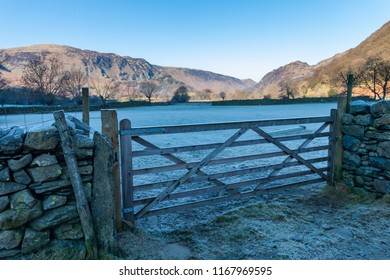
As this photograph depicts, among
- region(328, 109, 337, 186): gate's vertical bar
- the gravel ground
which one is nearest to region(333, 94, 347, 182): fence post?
region(328, 109, 337, 186): gate's vertical bar

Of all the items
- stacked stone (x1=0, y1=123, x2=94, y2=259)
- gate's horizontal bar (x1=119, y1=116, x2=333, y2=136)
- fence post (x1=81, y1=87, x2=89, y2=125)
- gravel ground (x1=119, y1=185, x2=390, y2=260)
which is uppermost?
fence post (x1=81, y1=87, x2=89, y2=125)

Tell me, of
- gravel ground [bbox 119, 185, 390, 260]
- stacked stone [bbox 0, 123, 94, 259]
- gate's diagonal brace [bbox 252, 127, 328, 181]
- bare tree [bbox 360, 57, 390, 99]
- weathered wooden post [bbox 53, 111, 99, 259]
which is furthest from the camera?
bare tree [bbox 360, 57, 390, 99]

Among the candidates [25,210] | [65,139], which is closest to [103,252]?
[25,210]

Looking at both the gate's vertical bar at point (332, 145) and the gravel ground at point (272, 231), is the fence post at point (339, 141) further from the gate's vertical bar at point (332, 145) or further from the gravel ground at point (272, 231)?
the gravel ground at point (272, 231)

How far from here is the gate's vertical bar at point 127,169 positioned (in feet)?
11.7

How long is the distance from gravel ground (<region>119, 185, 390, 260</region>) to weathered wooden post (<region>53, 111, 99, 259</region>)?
0.46m

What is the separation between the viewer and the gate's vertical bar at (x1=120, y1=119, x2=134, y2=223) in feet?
11.7

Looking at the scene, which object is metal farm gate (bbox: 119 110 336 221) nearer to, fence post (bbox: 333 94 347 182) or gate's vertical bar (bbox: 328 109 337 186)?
gate's vertical bar (bbox: 328 109 337 186)

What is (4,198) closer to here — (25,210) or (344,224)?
(25,210)

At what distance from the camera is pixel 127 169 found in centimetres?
366

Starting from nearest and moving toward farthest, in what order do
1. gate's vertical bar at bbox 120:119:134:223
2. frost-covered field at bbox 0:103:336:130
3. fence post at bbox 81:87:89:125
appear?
gate's vertical bar at bbox 120:119:134:223, fence post at bbox 81:87:89:125, frost-covered field at bbox 0:103:336:130

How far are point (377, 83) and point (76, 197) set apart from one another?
166ft

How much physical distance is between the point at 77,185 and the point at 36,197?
0.40m
